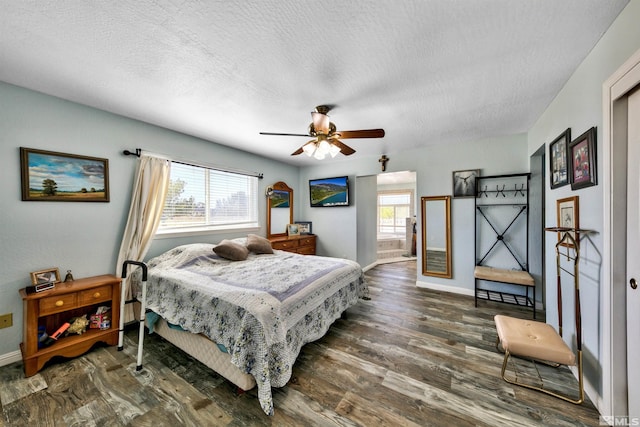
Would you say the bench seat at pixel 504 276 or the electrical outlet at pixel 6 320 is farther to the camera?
the bench seat at pixel 504 276

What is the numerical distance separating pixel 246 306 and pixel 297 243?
2915mm

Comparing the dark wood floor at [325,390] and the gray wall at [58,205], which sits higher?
the gray wall at [58,205]

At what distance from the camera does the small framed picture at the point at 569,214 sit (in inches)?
68.6

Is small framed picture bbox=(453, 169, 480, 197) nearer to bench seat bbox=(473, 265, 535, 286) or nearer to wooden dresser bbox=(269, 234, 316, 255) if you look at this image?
bench seat bbox=(473, 265, 535, 286)

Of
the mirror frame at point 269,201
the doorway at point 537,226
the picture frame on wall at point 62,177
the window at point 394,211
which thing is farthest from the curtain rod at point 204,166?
the window at point 394,211

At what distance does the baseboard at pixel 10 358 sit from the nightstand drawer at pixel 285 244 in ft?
9.45

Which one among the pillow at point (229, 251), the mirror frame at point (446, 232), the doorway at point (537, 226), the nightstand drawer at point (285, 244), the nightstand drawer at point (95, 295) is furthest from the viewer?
the nightstand drawer at point (285, 244)

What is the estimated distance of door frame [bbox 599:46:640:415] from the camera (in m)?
1.31

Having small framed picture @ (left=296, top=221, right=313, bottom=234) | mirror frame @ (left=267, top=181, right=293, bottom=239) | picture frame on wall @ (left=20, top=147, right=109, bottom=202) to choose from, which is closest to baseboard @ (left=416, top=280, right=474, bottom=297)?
small framed picture @ (left=296, top=221, right=313, bottom=234)

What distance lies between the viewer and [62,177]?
7.29ft

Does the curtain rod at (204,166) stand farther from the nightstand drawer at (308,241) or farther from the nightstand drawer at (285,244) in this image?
the nightstand drawer at (308,241)

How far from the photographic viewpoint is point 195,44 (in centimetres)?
149

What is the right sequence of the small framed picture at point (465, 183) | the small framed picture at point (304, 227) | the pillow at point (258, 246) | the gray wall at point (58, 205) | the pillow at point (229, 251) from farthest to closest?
the small framed picture at point (304, 227), the small framed picture at point (465, 183), the pillow at point (258, 246), the pillow at point (229, 251), the gray wall at point (58, 205)

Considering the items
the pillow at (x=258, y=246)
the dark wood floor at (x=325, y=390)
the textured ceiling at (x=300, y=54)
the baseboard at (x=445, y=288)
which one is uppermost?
the textured ceiling at (x=300, y=54)
